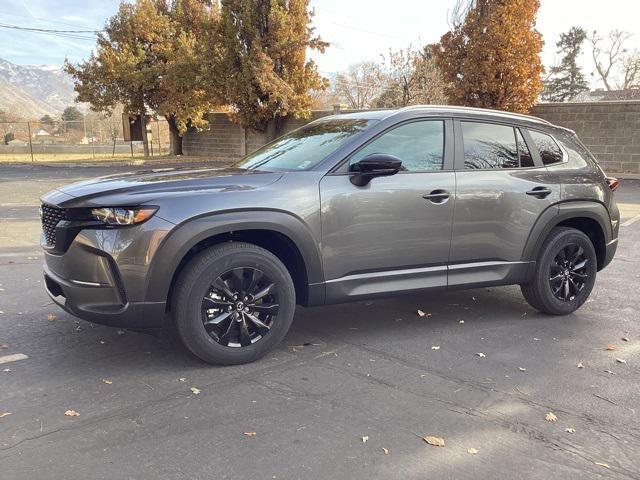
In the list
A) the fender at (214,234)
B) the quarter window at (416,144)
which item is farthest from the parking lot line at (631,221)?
the fender at (214,234)

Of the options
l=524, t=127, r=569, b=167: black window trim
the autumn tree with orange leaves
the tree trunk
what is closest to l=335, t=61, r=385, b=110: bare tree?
the tree trunk

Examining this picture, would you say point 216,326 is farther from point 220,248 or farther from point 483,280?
point 483,280

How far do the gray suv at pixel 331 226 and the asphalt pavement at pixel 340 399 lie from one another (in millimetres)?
390

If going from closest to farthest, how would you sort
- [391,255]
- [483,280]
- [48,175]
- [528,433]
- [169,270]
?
1. [528,433]
2. [169,270]
3. [391,255]
4. [483,280]
5. [48,175]

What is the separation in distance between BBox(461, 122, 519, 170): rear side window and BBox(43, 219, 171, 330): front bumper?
2.56 meters

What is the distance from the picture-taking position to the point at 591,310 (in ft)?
18.1

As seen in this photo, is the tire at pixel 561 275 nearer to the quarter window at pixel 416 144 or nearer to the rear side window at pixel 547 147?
the rear side window at pixel 547 147

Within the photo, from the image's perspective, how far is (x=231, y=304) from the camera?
3885 mm

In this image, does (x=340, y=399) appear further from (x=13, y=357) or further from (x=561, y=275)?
(x=561, y=275)

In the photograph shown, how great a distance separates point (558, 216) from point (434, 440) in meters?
2.80

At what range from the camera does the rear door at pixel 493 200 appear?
15.2 feet

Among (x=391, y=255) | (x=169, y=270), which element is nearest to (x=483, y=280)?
(x=391, y=255)

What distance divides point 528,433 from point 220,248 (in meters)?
2.17

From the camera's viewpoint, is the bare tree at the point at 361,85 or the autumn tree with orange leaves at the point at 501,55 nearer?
Answer: the autumn tree with orange leaves at the point at 501,55
